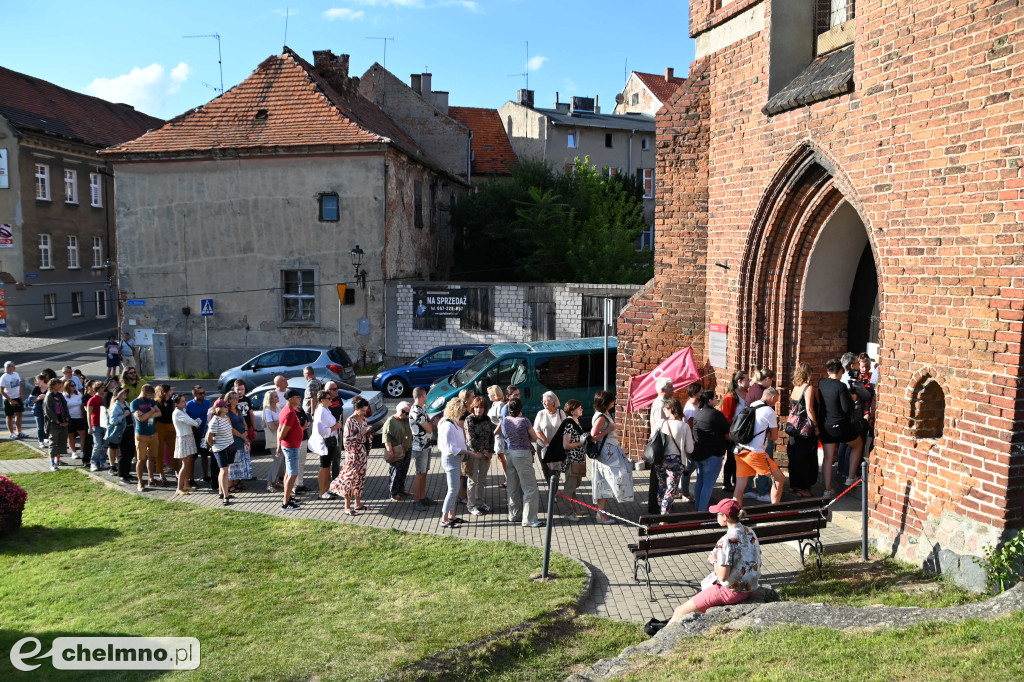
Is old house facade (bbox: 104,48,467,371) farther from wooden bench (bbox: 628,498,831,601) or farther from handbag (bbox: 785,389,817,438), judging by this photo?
wooden bench (bbox: 628,498,831,601)

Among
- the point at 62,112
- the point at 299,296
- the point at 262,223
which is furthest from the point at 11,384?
the point at 62,112

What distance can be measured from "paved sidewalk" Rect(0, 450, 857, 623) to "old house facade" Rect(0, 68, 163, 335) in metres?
25.3

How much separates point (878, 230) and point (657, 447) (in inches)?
132

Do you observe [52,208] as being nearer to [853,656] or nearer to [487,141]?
[487,141]

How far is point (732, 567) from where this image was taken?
627 cm

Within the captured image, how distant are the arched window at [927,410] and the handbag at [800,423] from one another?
5.46ft

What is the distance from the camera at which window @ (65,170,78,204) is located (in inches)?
1469

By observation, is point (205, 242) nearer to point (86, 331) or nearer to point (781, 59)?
point (86, 331)

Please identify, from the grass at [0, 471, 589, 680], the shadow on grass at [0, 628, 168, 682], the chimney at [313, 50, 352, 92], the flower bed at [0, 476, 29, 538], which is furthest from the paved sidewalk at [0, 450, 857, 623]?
the chimney at [313, 50, 352, 92]

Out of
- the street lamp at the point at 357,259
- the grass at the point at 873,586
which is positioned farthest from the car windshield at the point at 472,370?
the street lamp at the point at 357,259

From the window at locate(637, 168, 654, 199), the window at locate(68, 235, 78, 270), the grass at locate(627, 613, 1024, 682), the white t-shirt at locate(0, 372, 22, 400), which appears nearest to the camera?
the grass at locate(627, 613, 1024, 682)

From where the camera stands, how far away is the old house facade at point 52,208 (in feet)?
111

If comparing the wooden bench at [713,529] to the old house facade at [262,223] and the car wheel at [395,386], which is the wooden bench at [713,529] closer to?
the car wheel at [395,386]

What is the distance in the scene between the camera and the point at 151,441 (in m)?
11.4
